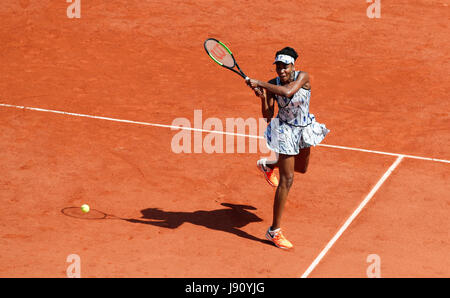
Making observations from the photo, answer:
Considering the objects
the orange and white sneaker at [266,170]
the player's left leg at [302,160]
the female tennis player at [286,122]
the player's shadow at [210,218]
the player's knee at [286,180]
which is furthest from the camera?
the orange and white sneaker at [266,170]

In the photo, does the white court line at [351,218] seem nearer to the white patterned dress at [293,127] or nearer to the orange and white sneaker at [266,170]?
the orange and white sneaker at [266,170]

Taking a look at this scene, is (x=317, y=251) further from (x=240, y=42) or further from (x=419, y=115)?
(x=240, y=42)

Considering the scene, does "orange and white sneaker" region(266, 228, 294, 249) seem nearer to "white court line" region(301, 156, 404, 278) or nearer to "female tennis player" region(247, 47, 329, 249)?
"female tennis player" region(247, 47, 329, 249)

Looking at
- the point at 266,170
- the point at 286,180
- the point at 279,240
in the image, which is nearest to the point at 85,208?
the point at 266,170

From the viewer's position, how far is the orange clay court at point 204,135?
28.3 ft

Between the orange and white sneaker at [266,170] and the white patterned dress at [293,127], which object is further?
the orange and white sneaker at [266,170]

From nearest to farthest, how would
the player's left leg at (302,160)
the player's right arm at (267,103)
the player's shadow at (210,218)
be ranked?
1. the player's right arm at (267,103)
2. the player's left leg at (302,160)
3. the player's shadow at (210,218)

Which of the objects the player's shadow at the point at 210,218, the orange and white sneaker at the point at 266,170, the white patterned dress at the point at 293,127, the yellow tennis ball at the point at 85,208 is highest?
the white patterned dress at the point at 293,127

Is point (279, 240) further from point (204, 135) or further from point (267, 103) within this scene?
point (204, 135)

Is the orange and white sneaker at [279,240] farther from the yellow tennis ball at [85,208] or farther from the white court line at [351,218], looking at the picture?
the yellow tennis ball at [85,208]

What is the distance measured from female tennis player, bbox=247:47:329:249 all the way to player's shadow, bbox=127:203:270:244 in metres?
0.68

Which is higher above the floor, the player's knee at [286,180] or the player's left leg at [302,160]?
the player's left leg at [302,160]

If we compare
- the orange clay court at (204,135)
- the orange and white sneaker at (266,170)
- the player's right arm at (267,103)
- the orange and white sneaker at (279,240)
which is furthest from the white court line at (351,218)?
the player's right arm at (267,103)

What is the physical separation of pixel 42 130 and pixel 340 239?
5.71m
